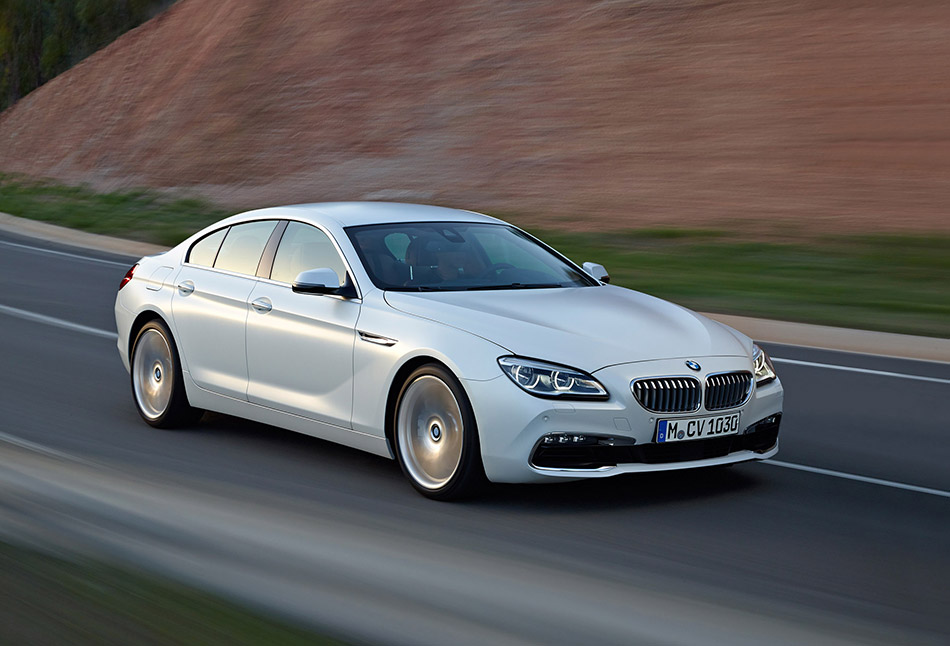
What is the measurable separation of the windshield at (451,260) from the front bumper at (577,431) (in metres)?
1.15

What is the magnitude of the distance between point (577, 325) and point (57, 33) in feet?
245

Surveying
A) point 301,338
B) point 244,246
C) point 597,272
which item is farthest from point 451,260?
point 244,246

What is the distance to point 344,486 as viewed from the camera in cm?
698

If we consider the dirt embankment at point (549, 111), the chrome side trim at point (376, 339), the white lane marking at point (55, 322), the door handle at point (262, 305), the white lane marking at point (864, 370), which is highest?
the dirt embankment at point (549, 111)

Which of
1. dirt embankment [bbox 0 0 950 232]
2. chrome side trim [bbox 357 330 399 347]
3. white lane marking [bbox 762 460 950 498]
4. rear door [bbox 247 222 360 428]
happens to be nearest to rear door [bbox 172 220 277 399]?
rear door [bbox 247 222 360 428]

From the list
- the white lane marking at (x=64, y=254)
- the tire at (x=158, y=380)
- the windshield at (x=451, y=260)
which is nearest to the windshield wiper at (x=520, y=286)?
the windshield at (x=451, y=260)

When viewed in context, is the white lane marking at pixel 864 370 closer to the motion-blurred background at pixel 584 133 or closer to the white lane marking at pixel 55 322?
the motion-blurred background at pixel 584 133

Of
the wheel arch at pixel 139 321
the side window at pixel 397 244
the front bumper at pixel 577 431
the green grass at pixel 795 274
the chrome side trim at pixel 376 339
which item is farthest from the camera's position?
the green grass at pixel 795 274

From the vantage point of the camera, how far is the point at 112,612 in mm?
4484

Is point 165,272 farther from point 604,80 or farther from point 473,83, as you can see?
point 473,83

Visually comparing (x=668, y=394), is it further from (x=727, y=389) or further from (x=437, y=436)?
(x=437, y=436)

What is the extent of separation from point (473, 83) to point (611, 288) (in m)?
29.2

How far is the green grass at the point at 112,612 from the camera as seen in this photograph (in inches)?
167

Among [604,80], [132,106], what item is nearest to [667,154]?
[604,80]
